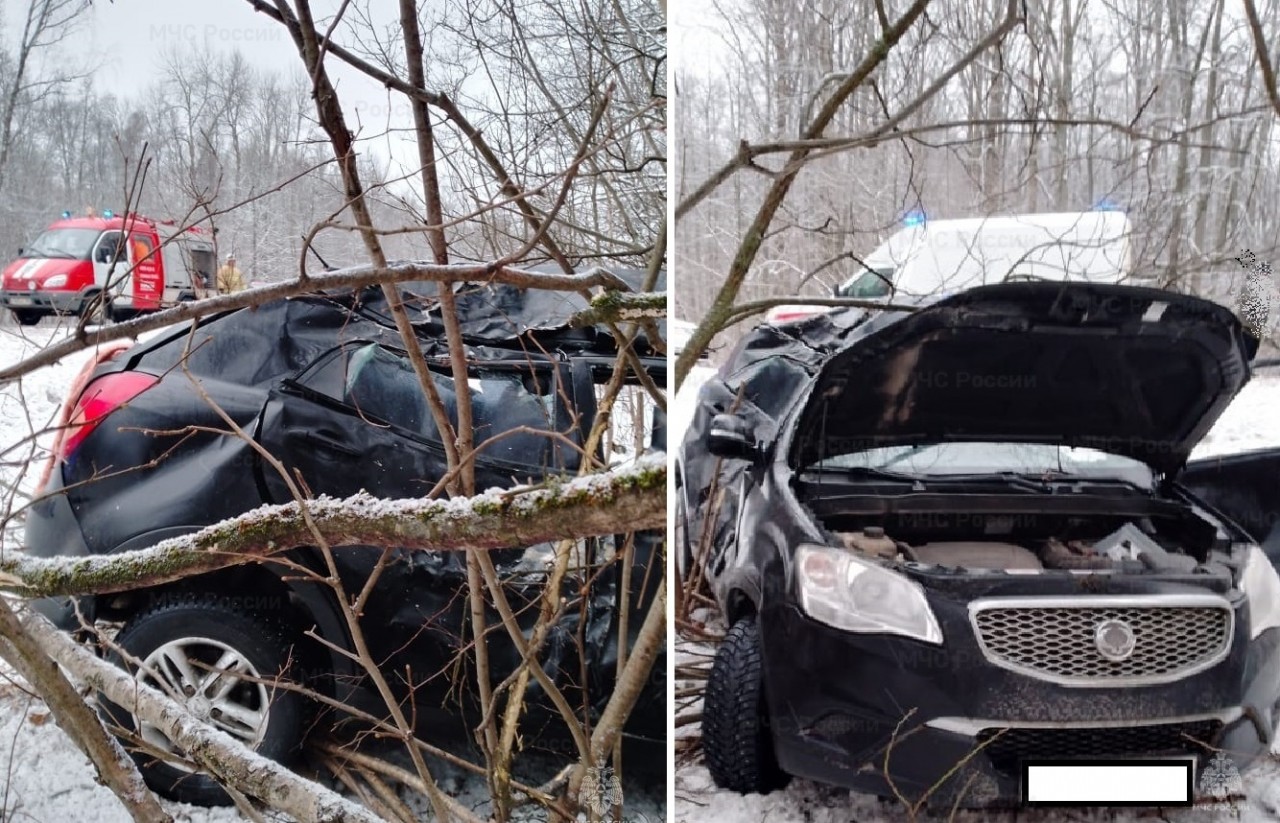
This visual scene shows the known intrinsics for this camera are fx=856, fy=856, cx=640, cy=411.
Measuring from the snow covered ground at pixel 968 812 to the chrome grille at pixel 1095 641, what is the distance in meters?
0.12

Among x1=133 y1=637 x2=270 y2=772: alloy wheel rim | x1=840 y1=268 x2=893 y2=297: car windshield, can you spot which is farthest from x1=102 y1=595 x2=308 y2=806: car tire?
x1=840 y1=268 x2=893 y2=297: car windshield

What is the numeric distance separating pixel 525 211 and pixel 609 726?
2.17 ft

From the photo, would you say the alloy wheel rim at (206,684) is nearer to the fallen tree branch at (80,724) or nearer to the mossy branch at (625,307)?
the fallen tree branch at (80,724)

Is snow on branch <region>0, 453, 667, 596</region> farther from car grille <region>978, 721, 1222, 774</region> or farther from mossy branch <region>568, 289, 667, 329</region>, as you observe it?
car grille <region>978, 721, 1222, 774</region>

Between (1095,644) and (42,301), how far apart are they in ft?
4.24

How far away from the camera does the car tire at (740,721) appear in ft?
2.64

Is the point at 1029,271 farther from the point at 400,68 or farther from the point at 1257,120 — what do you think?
the point at 400,68

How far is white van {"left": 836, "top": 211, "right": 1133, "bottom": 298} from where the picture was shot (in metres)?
0.76

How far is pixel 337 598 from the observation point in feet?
3.96

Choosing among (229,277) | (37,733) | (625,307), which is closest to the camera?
(625,307)

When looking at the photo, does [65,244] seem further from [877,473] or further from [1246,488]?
[1246,488]

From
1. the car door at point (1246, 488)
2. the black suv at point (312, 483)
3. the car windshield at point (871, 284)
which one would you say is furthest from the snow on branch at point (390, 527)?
the car door at point (1246, 488)

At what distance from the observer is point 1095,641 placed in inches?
27.0

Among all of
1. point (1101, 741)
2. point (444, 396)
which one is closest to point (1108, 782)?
point (1101, 741)
